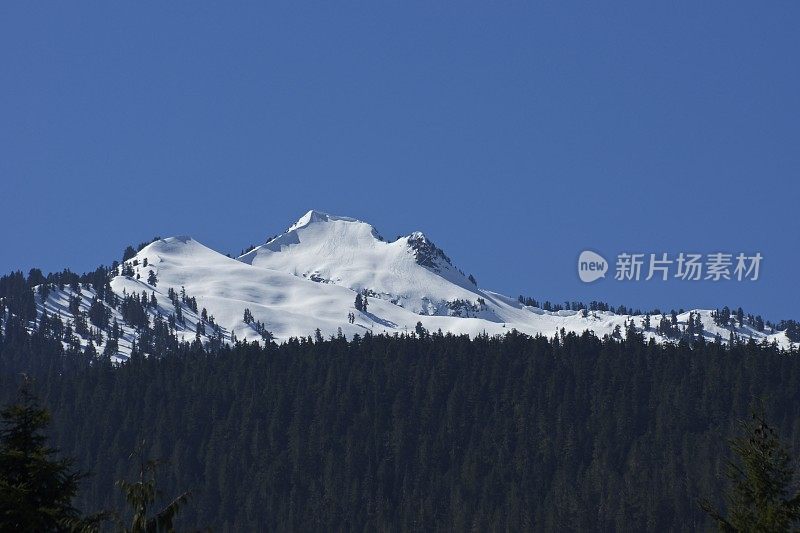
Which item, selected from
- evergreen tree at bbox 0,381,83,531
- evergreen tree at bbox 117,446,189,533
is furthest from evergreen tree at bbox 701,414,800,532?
evergreen tree at bbox 0,381,83,531

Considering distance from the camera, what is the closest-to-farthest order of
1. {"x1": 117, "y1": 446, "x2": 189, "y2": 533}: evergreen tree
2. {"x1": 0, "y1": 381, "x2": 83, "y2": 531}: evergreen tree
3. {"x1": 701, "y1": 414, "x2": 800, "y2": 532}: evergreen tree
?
{"x1": 117, "y1": 446, "x2": 189, "y2": 533}: evergreen tree < {"x1": 0, "y1": 381, "x2": 83, "y2": 531}: evergreen tree < {"x1": 701, "y1": 414, "x2": 800, "y2": 532}: evergreen tree

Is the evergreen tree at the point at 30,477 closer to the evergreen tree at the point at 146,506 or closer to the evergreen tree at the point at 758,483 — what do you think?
the evergreen tree at the point at 146,506

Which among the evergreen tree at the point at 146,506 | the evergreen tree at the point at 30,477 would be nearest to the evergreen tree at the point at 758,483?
the evergreen tree at the point at 146,506

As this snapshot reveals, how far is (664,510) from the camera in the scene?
18188 cm

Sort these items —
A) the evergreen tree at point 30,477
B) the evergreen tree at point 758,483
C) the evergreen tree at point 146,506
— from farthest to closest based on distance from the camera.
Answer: the evergreen tree at point 758,483, the evergreen tree at point 30,477, the evergreen tree at point 146,506

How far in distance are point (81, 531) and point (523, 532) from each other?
15319 centimetres

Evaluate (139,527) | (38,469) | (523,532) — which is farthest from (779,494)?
(523,532)

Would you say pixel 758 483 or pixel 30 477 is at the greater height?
pixel 758 483

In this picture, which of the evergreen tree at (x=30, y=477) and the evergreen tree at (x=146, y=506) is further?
the evergreen tree at (x=30, y=477)

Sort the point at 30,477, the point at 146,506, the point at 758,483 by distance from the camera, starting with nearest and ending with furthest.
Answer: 1. the point at 146,506
2. the point at 30,477
3. the point at 758,483

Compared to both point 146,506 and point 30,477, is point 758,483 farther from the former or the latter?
point 30,477

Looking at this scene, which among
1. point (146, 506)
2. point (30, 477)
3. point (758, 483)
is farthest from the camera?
point (758, 483)

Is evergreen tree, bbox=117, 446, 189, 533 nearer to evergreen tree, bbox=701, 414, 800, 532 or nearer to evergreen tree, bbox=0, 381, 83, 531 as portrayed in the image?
evergreen tree, bbox=0, 381, 83, 531

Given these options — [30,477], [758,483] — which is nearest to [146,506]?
[30,477]
